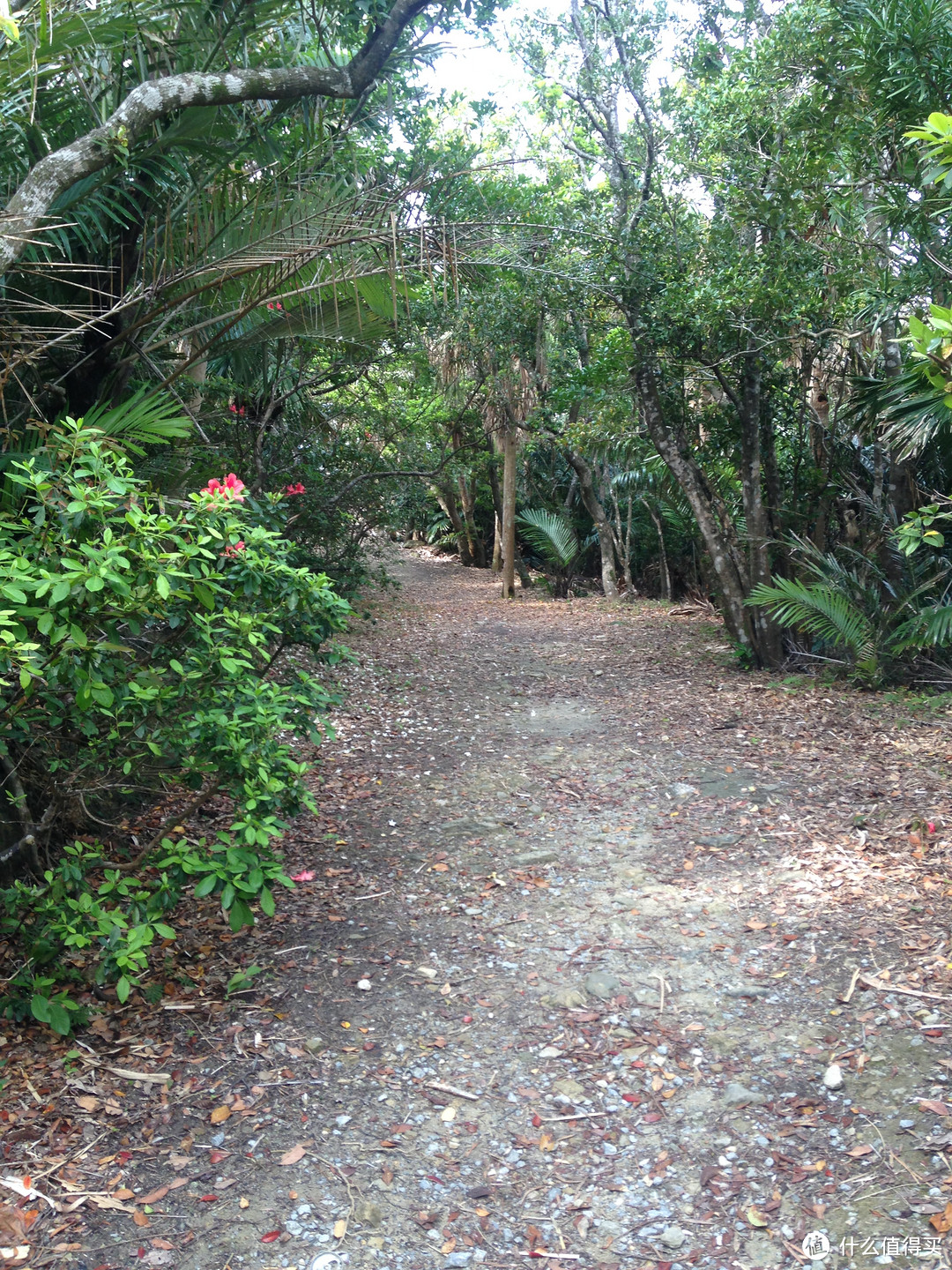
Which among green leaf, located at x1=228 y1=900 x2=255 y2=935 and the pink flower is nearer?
green leaf, located at x1=228 y1=900 x2=255 y2=935

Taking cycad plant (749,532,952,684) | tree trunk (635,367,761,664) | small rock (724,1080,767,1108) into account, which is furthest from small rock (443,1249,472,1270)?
tree trunk (635,367,761,664)

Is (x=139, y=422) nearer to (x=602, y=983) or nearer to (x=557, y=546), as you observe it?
(x=602, y=983)

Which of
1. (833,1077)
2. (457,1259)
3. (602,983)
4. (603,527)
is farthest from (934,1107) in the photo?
(603,527)

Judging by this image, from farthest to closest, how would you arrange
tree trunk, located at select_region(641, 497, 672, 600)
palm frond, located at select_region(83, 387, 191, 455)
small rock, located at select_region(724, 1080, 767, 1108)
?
1. tree trunk, located at select_region(641, 497, 672, 600)
2. palm frond, located at select_region(83, 387, 191, 455)
3. small rock, located at select_region(724, 1080, 767, 1108)

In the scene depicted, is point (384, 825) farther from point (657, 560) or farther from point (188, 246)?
point (657, 560)

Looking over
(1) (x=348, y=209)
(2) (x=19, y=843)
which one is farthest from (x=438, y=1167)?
(1) (x=348, y=209)

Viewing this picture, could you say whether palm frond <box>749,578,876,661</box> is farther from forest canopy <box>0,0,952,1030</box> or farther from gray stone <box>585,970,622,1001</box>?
gray stone <box>585,970,622,1001</box>

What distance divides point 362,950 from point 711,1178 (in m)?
1.70

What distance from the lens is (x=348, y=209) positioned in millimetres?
4348

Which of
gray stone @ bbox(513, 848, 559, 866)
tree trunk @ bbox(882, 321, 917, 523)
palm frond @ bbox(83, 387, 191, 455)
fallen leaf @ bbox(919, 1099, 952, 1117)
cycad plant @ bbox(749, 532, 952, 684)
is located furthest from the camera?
tree trunk @ bbox(882, 321, 917, 523)

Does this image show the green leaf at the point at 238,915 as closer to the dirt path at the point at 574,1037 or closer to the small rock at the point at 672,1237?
the dirt path at the point at 574,1037

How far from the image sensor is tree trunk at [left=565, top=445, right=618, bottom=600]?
1537 cm

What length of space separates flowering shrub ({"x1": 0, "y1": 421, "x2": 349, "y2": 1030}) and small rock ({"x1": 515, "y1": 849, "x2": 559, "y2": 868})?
1597 millimetres

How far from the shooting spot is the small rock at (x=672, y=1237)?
2520 millimetres
